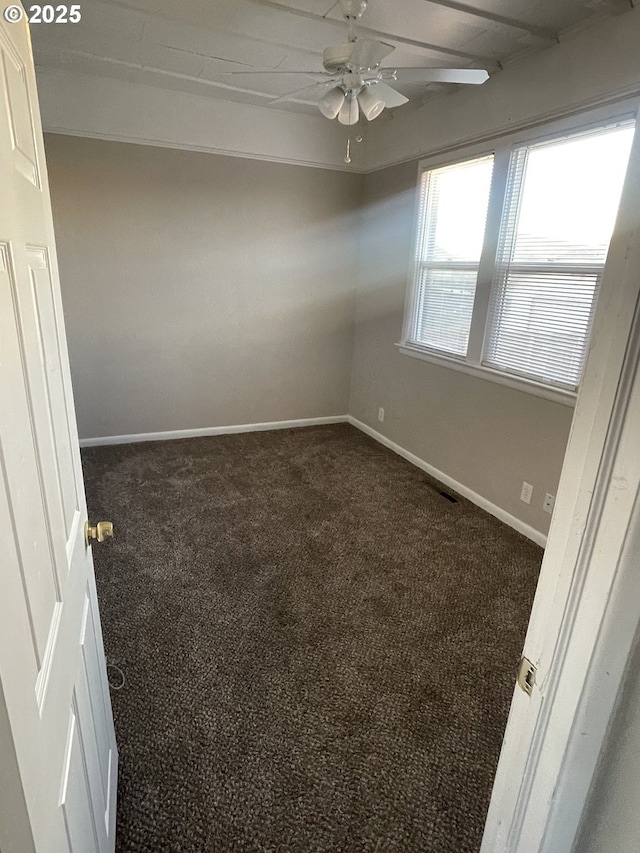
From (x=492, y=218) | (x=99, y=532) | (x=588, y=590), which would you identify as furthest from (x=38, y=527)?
(x=492, y=218)

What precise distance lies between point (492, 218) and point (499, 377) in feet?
3.15

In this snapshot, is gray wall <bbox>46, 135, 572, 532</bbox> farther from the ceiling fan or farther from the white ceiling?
the ceiling fan

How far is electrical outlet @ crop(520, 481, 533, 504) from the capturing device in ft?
9.43

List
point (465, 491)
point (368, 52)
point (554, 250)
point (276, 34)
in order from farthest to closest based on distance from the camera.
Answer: point (465, 491) → point (554, 250) → point (276, 34) → point (368, 52)

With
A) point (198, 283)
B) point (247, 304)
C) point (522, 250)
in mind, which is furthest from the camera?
point (247, 304)

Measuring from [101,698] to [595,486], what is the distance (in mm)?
1258

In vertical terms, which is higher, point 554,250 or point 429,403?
point 554,250

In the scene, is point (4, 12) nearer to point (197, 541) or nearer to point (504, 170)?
point (197, 541)

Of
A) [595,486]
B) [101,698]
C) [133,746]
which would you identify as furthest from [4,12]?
[133,746]

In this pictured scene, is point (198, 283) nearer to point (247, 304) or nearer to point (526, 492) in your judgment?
point (247, 304)

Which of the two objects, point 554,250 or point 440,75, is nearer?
point 440,75

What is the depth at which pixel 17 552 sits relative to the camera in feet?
1.95

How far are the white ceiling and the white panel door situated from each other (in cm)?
191

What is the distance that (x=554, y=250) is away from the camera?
2.63 m
